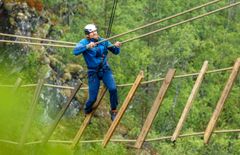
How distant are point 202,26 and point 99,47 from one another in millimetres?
25340

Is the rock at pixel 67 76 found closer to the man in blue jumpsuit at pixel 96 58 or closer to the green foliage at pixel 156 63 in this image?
the green foliage at pixel 156 63

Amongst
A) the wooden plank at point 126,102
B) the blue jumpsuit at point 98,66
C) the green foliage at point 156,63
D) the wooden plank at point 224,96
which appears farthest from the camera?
the green foliage at point 156,63

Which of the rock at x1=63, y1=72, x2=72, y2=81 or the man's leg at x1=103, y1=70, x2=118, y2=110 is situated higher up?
the man's leg at x1=103, y1=70, x2=118, y2=110

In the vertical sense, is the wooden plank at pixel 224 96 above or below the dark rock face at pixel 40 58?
above

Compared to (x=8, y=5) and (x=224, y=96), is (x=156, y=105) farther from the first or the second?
(x=8, y=5)

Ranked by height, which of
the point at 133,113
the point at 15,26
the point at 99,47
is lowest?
the point at 133,113

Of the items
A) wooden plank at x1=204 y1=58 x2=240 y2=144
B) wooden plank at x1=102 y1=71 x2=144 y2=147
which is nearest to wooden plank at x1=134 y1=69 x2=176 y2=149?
wooden plank at x1=102 y1=71 x2=144 y2=147

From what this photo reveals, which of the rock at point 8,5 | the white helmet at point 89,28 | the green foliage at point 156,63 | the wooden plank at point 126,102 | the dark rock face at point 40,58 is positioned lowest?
the green foliage at point 156,63

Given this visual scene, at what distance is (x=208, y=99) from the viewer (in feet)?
82.2

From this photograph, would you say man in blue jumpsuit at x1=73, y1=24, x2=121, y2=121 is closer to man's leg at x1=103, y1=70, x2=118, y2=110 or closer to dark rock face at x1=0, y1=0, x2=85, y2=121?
man's leg at x1=103, y1=70, x2=118, y2=110

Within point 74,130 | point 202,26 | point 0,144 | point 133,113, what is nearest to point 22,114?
point 0,144

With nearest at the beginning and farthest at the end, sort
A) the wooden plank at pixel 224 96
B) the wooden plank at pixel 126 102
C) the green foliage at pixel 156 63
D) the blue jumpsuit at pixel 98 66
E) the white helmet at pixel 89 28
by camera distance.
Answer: the wooden plank at pixel 224 96 < the wooden plank at pixel 126 102 < the white helmet at pixel 89 28 < the blue jumpsuit at pixel 98 66 < the green foliage at pixel 156 63

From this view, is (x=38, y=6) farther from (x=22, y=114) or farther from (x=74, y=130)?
(x=22, y=114)

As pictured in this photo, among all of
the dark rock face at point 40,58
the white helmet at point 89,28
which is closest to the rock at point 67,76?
the dark rock face at point 40,58
